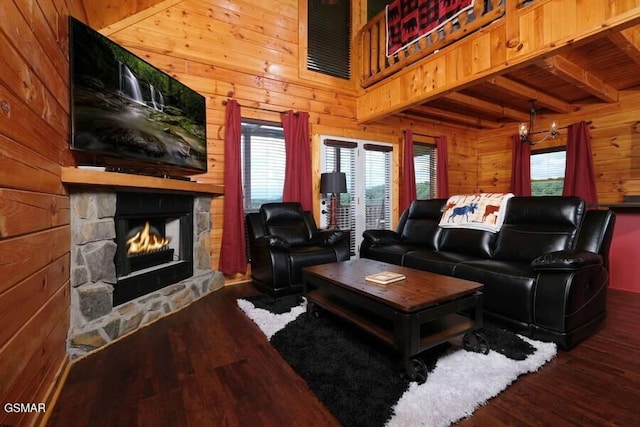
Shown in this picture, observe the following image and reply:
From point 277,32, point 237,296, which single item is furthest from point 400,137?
point 237,296

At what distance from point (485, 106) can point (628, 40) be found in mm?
1940

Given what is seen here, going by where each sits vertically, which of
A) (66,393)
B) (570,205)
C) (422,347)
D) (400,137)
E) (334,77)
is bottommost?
(66,393)

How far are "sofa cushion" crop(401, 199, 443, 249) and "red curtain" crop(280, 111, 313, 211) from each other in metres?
1.32

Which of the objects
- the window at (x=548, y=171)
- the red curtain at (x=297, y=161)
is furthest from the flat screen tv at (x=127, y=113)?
the window at (x=548, y=171)

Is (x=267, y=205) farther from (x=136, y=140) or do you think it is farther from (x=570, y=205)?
(x=570, y=205)

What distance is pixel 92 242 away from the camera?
6.73ft

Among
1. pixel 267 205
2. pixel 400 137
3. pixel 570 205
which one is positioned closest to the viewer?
pixel 570 205

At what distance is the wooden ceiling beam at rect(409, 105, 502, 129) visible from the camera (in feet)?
16.0

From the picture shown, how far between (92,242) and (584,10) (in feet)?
12.7

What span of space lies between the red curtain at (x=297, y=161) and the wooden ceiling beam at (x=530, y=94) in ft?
7.52

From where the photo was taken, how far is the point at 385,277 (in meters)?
2.04

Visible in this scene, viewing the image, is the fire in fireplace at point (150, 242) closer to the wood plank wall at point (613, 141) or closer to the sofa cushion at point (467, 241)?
the sofa cushion at point (467, 241)

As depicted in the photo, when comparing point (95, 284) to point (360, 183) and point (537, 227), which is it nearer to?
point (537, 227)

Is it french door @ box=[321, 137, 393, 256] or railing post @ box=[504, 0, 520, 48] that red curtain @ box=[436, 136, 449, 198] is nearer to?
french door @ box=[321, 137, 393, 256]
